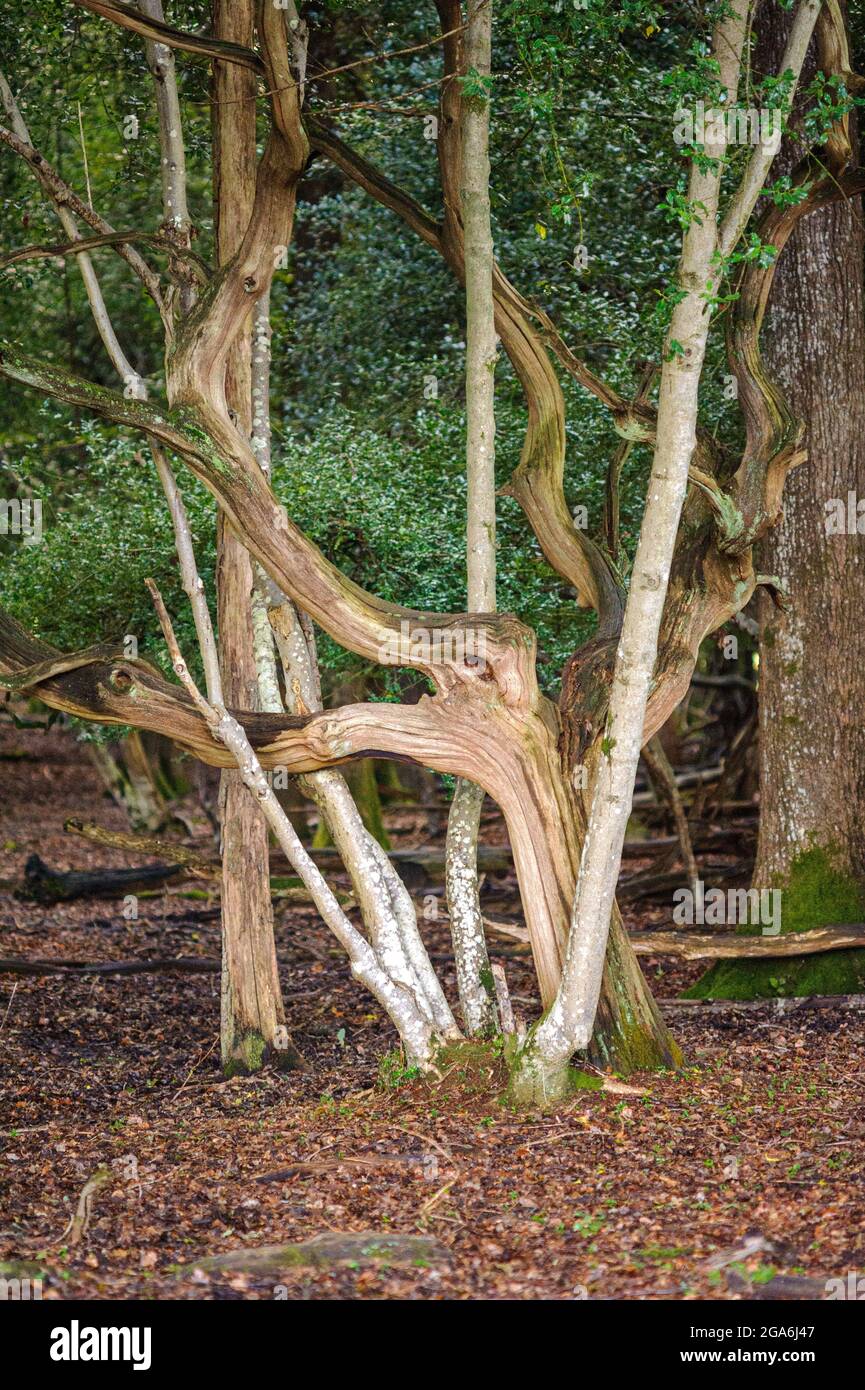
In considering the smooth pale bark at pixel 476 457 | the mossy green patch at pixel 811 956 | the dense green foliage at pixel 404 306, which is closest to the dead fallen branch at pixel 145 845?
the dense green foliage at pixel 404 306

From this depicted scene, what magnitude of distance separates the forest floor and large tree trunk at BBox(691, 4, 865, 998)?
3.13ft

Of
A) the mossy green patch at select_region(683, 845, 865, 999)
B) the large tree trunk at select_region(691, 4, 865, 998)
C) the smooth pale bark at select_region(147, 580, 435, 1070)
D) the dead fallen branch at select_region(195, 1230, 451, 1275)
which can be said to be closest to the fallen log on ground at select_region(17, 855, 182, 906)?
the mossy green patch at select_region(683, 845, 865, 999)

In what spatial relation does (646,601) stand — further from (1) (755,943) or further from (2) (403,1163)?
(1) (755,943)

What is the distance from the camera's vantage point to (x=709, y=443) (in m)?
7.83

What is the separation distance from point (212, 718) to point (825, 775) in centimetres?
447

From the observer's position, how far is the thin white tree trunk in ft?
20.7

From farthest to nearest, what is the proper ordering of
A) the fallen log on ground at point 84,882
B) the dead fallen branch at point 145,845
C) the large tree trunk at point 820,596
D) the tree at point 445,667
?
the fallen log on ground at point 84,882 → the dead fallen branch at point 145,845 → the large tree trunk at point 820,596 → the tree at point 445,667

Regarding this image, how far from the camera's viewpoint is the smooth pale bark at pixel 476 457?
7.09 m

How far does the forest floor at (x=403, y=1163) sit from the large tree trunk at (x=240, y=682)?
36 cm

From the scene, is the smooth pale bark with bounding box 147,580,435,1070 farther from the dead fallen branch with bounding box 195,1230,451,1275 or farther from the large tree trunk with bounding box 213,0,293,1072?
the dead fallen branch with bounding box 195,1230,451,1275

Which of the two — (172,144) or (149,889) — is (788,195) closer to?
(172,144)

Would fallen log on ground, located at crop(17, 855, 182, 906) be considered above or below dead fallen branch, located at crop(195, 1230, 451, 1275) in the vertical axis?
above

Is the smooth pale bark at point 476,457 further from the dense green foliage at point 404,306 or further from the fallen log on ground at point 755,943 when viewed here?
the fallen log on ground at point 755,943

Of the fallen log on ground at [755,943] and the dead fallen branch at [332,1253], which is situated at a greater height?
the fallen log on ground at [755,943]
